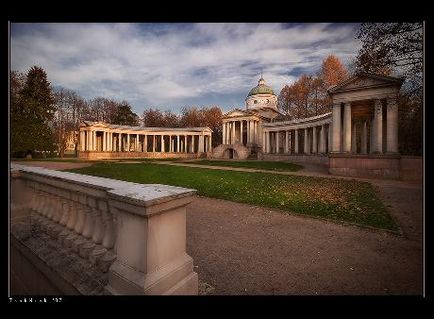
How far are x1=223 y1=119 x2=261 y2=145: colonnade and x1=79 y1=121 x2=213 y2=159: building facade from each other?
476cm

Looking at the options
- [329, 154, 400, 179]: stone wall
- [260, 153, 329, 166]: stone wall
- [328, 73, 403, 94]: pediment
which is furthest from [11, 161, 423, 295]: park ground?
[260, 153, 329, 166]: stone wall

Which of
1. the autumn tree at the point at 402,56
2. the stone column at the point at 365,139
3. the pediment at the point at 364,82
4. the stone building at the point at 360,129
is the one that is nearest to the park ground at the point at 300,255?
the autumn tree at the point at 402,56

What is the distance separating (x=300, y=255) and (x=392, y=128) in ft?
65.1

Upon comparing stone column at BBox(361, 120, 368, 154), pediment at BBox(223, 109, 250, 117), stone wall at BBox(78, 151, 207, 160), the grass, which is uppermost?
pediment at BBox(223, 109, 250, 117)

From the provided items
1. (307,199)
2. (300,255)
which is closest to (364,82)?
(307,199)

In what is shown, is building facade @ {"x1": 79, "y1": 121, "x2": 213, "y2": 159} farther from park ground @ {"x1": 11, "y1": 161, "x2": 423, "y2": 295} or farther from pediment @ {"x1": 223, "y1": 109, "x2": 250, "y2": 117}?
park ground @ {"x1": 11, "y1": 161, "x2": 423, "y2": 295}

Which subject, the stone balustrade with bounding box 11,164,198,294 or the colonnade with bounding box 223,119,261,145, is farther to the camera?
the colonnade with bounding box 223,119,261,145

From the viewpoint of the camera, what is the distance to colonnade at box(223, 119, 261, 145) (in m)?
52.4

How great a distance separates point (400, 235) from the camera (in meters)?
5.73

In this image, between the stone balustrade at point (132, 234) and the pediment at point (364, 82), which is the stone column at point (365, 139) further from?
the stone balustrade at point (132, 234)

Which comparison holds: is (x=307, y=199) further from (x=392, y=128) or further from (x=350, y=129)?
(x=350, y=129)
